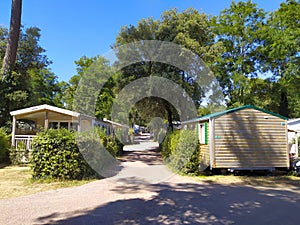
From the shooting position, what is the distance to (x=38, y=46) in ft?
67.8

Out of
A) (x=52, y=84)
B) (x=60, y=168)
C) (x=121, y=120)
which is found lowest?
(x=60, y=168)

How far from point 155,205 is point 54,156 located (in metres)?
3.75

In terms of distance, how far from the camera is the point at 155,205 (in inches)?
197

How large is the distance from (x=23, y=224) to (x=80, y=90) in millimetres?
24255

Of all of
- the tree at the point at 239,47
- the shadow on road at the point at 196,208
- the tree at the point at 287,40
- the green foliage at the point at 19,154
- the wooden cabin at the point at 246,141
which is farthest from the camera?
the tree at the point at 239,47

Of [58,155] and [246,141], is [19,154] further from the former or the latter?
[246,141]

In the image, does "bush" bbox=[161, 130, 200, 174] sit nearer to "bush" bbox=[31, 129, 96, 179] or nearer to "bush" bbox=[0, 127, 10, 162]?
"bush" bbox=[31, 129, 96, 179]

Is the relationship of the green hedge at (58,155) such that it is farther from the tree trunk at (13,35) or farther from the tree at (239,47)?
the tree at (239,47)

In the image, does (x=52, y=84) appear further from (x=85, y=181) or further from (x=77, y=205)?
(x=77, y=205)

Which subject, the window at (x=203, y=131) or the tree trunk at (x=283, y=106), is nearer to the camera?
the window at (x=203, y=131)

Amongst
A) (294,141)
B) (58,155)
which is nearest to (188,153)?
(58,155)

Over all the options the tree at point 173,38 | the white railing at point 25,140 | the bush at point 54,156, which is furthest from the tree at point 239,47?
the bush at point 54,156

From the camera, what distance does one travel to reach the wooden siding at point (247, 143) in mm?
8656

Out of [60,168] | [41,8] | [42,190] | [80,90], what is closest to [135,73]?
[41,8]
